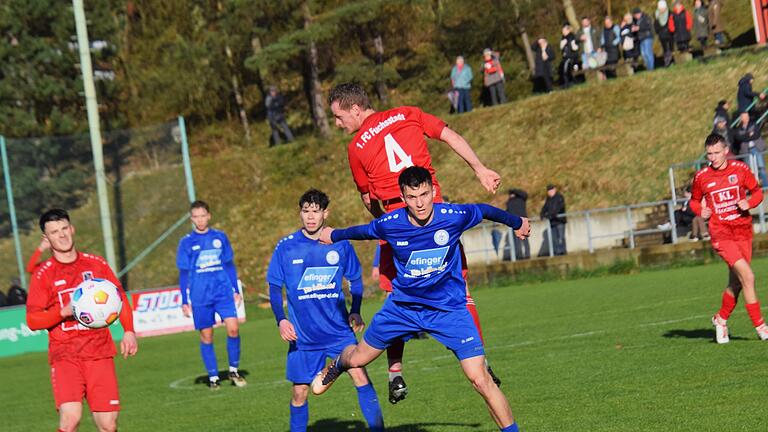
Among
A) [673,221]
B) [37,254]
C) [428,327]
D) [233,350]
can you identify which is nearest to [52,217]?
[428,327]

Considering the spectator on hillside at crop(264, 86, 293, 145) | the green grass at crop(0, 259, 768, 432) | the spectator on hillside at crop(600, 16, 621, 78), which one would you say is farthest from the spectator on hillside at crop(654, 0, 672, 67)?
the spectator on hillside at crop(264, 86, 293, 145)

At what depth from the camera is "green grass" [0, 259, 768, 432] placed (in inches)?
380

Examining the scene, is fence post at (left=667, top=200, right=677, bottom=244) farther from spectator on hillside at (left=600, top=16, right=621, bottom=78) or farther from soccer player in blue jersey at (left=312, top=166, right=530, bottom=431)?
soccer player in blue jersey at (left=312, top=166, right=530, bottom=431)

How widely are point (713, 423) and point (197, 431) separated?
5434 mm

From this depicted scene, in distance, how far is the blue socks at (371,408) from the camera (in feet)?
31.2

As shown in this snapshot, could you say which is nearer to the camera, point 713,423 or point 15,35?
point 713,423

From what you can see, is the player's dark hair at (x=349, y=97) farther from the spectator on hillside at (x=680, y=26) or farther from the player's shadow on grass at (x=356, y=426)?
the spectator on hillside at (x=680, y=26)

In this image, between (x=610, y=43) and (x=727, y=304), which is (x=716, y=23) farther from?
(x=727, y=304)

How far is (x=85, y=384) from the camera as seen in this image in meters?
9.05

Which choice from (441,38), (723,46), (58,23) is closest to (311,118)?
(441,38)

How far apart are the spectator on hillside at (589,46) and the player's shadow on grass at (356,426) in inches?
1043

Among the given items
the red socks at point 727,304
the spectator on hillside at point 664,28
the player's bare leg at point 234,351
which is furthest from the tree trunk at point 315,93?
the red socks at point 727,304

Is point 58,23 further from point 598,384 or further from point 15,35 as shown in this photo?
point 598,384

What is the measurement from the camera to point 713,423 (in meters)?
8.48
